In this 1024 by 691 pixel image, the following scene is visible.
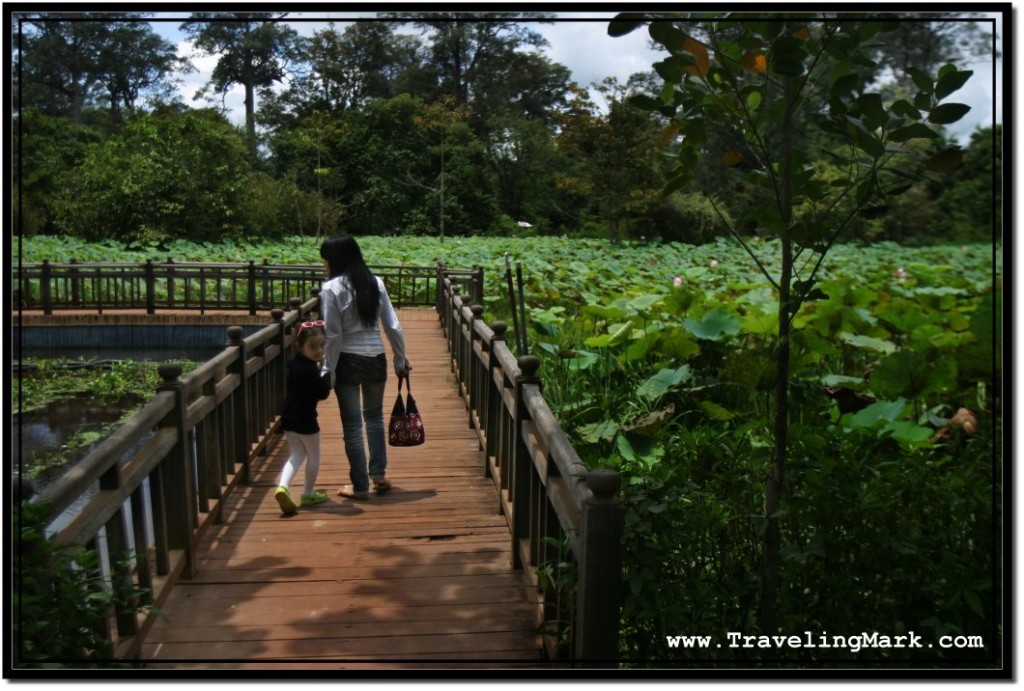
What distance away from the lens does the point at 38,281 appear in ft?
9.89

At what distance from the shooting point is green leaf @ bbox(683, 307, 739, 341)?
541cm

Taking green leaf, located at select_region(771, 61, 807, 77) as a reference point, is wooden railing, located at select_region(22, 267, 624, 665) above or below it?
below

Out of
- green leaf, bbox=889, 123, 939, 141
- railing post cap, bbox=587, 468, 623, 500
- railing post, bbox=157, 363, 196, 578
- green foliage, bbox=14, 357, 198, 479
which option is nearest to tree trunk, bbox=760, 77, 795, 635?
green leaf, bbox=889, 123, 939, 141

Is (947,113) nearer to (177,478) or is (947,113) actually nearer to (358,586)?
(358,586)

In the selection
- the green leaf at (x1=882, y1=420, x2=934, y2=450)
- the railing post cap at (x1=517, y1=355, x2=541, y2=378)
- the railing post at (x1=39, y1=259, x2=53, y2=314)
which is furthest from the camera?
the green leaf at (x1=882, y1=420, x2=934, y2=450)

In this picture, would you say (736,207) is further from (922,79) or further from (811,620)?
(811,620)

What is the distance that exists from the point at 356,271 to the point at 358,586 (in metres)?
1.39

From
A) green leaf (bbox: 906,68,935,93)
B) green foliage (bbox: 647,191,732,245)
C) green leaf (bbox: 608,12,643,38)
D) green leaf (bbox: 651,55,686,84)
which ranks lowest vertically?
green foliage (bbox: 647,191,732,245)

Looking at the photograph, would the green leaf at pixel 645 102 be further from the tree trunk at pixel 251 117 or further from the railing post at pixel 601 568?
the tree trunk at pixel 251 117

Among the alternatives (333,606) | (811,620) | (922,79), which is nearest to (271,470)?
(333,606)

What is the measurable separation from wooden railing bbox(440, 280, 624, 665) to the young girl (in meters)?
0.89

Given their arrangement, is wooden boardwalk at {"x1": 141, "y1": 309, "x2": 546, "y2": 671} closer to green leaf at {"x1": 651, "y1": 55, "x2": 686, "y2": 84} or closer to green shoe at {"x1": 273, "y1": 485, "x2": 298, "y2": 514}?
green shoe at {"x1": 273, "y1": 485, "x2": 298, "y2": 514}

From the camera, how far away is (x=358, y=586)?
11.0 ft

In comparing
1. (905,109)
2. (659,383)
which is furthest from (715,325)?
(905,109)
